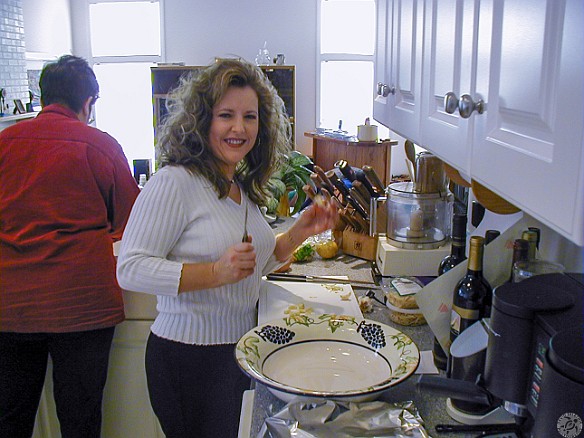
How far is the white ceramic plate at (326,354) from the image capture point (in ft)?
4.05

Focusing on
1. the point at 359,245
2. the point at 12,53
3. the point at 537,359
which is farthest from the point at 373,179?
the point at 12,53

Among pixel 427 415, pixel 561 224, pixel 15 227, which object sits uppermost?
pixel 561 224

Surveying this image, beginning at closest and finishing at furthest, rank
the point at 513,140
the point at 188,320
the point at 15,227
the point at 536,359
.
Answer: the point at 513,140, the point at 536,359, the point at 188,320, the point at 15,227

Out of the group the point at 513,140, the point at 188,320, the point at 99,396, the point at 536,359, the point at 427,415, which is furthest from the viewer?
the point at 99,396

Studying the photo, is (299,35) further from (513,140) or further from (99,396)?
(513,140)

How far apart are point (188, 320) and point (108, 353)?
67cm

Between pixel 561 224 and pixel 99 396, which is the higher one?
pixel 561 224

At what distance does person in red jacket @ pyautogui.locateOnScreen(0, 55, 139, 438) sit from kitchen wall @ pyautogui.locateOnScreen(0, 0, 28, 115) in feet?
10.6

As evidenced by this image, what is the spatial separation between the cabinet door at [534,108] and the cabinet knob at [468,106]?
0.01 meters

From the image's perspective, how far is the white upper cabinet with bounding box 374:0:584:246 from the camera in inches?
21.0

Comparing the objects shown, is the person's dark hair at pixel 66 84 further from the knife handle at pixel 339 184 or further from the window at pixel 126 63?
the window at pixel 126 63

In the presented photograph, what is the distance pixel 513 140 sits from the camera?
704mm

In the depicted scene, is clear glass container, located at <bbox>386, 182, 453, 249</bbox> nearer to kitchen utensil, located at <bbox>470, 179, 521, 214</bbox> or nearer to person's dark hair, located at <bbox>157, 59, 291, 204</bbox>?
kitchen utensil, located at <bbox>470, 179, 521, 214</bbox>

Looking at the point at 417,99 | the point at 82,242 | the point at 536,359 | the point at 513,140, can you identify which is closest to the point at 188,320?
the point at 82,242
